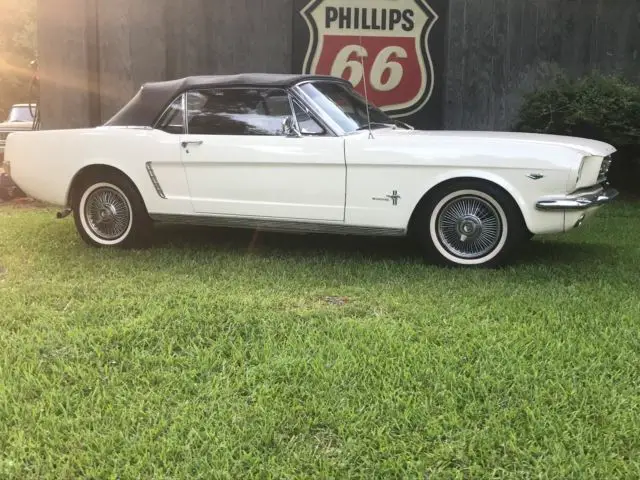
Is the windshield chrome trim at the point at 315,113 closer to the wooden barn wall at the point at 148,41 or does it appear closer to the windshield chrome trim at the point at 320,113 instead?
the windshield chrome trim at the point at 320,113

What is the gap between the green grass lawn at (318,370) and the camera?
234 centimetres

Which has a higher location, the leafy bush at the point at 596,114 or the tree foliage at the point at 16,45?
the tree foliage at the point at 16,45

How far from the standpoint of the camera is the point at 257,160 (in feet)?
16.4

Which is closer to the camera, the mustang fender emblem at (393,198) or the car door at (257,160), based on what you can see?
the mustang fender emblem at (393,198)

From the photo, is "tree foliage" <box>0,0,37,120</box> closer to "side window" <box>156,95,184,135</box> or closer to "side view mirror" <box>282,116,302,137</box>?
"side window" <box>156,95,184,135</box>

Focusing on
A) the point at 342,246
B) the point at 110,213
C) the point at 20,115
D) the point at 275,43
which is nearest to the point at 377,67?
the point at 275,43

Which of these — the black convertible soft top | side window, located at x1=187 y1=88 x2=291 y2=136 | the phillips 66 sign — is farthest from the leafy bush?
side window, located at x1=187 y1=88 x2=291 y2=136

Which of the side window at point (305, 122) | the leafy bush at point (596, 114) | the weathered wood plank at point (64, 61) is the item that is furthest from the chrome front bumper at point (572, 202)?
the weathered wood plank at point (64, 61)

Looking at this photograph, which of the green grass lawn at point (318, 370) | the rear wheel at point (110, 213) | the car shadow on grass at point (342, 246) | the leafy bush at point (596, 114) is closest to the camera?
the green grass lawn at point (318, 370)

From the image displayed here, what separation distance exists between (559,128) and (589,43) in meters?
1.90

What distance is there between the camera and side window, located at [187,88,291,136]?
5070mm

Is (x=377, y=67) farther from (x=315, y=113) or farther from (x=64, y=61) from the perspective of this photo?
(x=64, y=61)

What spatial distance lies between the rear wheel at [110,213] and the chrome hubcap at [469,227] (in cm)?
248

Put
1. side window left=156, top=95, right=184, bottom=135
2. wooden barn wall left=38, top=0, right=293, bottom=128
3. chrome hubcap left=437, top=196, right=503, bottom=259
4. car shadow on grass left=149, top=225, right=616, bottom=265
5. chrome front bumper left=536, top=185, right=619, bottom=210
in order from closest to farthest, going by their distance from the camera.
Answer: chrome front bumper left=536, top=185, right=619, bottom=210
chrome hubcap left=437, top=196, right=503, bottom=259
car shadow on grass left=149, top=225, right=616, bottom=265
side window left=156, top=95, right=184, bottom=135
wooden barn wall left=38, top=0, right=293, bottom=128
